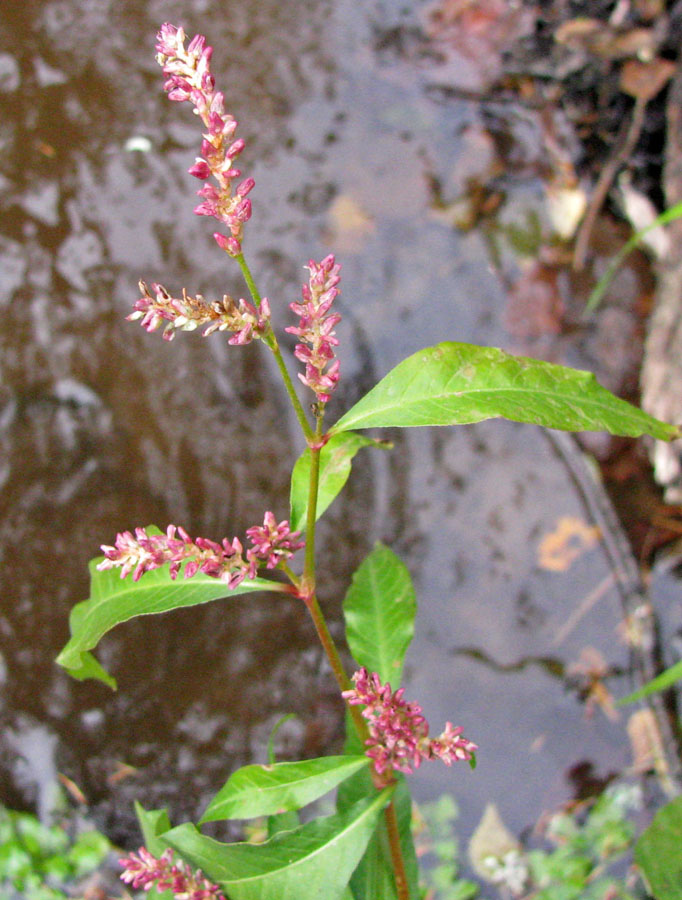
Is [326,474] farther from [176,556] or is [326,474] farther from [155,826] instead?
[155,826]

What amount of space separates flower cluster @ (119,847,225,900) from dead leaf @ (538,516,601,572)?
1.72 metres

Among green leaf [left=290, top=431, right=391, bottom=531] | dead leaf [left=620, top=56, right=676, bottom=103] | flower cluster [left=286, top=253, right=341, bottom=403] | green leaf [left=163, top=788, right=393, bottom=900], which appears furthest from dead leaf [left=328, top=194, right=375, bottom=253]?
green leaf [left=163, top=788, right=393, bottom=900]

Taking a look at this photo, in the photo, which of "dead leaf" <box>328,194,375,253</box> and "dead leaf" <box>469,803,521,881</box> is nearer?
"dead leaf" <box>469,803,521,881</box>

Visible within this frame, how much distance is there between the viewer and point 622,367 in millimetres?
2953

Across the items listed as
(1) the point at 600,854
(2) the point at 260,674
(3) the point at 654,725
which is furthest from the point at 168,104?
(1) the point at 600,854

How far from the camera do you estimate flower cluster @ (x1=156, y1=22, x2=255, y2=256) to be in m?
0.89

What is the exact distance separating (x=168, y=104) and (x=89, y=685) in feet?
7.91

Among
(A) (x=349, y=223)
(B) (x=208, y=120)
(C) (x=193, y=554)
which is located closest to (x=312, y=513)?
(C) (x=193, y=554)

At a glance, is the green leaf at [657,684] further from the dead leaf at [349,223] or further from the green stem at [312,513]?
the dead leaf at [349,223]

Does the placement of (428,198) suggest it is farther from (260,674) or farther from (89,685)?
(89,685)

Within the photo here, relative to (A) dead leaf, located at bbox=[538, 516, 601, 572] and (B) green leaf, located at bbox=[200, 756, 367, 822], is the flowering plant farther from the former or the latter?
(A) dead leaf, located at bbox=[538, 516, 601, 572]

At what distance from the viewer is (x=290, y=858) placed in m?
1.29

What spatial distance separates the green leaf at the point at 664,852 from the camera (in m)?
1.86

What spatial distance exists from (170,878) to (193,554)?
27.3 inches
